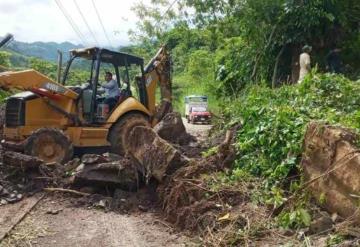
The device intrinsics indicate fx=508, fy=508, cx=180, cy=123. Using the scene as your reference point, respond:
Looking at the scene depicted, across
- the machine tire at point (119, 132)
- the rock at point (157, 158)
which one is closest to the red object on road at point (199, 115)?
the machine tire at point (119, 132)

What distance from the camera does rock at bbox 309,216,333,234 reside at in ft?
18.6

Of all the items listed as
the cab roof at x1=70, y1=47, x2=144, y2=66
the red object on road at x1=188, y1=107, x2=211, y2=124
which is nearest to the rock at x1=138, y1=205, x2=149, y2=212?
the cab roof at x1=70, y1=47, x2=144, y2=66

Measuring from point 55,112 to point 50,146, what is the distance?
48.6 inches

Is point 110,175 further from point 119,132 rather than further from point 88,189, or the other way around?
point 119,132

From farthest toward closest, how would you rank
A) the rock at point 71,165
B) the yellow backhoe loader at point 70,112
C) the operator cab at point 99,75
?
1. the operator cab at point 99,75
2. the yellow backhoe loader at point 70,112
3. the rock at point 71,165

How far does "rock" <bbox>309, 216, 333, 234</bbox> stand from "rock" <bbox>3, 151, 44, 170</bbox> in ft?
18.5

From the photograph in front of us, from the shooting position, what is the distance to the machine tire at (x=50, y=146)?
10.5 metres

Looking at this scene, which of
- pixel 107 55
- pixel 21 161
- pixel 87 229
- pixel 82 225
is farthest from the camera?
pixel 107 55

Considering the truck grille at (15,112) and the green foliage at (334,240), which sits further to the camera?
the truck grille at (15,112)

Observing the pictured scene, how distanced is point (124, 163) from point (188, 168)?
1.33 m

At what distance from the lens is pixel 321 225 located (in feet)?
18.7

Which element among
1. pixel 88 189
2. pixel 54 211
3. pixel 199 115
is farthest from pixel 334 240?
pixel 199 115

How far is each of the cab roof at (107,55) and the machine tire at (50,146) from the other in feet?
7.31

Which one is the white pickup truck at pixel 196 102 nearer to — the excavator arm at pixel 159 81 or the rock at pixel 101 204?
the excavator arm at pixel 159 81
